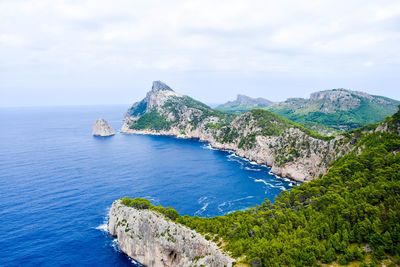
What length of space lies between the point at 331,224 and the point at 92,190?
86867 millimetres

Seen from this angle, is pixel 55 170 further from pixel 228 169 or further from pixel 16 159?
pixel 228 169

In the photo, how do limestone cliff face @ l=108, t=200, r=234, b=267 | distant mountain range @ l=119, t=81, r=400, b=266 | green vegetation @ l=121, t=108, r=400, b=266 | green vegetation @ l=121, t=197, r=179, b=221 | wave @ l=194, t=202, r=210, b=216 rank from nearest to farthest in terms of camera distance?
green vegetation @ l=121, t=108, r=400, b=266 → distant mountain range @ l=119, t=81, r=400, b=266 → limestone cliff face @ l=108, t=200, r=234, b=267 → green vegetation @ l=121, t=197, r=179, b=221 → wave @ l=194, t=202, r=210, b=216

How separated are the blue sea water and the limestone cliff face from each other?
4578 millimetres

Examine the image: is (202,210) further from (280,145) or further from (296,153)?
(280,145)

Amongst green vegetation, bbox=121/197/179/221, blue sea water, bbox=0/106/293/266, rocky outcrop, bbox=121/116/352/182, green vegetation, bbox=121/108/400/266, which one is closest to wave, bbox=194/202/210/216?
blue sea water, bbox=0/106/293/266

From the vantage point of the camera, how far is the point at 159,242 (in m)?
53.4

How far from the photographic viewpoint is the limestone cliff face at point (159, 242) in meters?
46.2

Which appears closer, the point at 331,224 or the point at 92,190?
the point at 331,224

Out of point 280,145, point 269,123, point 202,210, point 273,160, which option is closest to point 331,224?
point 202,210

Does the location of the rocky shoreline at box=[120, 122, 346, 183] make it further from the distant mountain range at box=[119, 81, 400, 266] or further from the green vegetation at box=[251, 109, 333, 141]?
the distant mountain range at box=[119, 81, 400, 266]

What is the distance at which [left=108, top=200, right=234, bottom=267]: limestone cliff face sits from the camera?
46.2 metres

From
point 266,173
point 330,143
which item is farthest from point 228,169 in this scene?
point 330,143

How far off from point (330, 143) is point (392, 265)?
270ft

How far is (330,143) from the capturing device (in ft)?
346
